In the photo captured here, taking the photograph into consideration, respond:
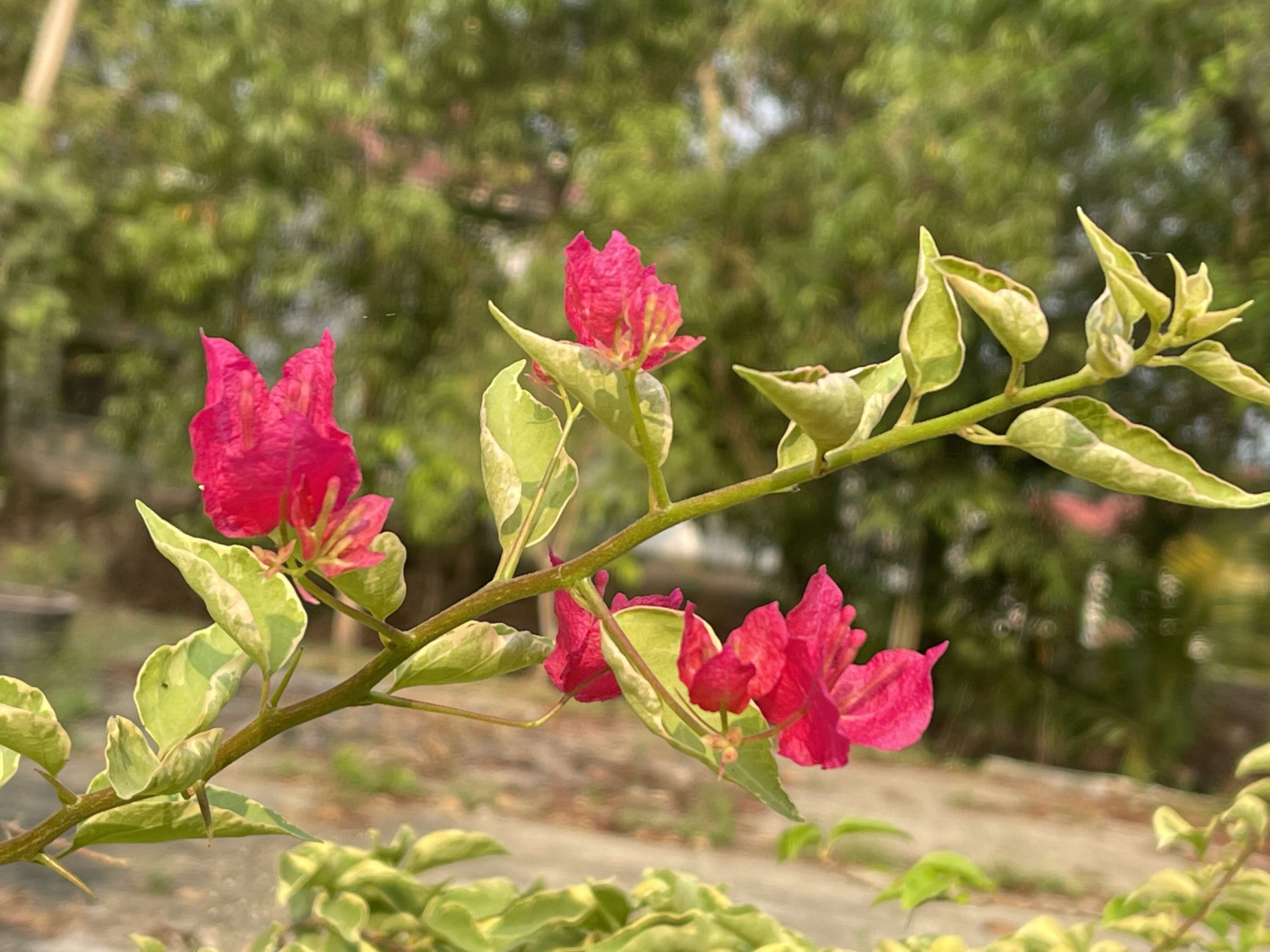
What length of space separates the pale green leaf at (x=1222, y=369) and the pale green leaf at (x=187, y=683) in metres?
0.19

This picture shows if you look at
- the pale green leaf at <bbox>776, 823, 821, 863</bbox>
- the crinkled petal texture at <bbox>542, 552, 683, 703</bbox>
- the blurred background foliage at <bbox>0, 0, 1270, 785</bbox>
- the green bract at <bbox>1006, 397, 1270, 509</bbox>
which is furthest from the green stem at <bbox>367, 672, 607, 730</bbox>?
the blurred background foliage at <bbox>0, 0, 1270, 785</bbox>

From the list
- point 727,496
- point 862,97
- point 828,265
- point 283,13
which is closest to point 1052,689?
point 828,265

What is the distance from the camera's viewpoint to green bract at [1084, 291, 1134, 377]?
18 centimetres

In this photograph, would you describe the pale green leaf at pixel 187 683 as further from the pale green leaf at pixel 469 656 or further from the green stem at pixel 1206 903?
the green stem at pixel 1206 903

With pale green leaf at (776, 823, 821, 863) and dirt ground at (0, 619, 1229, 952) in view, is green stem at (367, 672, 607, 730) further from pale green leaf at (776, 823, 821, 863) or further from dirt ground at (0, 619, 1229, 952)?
pale green leaf at (776, 823, 821, 863)

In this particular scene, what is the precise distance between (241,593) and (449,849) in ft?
0.80

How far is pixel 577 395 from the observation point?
0.19 m

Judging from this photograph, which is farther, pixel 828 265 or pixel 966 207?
pixel 828 265

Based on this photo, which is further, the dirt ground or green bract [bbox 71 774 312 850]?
the dirt ground

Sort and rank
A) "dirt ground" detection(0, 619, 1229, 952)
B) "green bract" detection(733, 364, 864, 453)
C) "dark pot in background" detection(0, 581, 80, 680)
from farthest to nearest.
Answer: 1. "dark pot in background" detection(0, 581, 80, 680)
2. "dirt ground" detection(0, 619, 1229, 952)
3. "green bract" detection(733, 364, 864, 453)

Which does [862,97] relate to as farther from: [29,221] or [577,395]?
[577,395]

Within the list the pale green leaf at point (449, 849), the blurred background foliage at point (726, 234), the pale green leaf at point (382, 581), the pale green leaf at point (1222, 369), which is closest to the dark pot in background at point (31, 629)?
the blurred background foliage at point (726, 234)

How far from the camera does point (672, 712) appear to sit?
0.19 meters

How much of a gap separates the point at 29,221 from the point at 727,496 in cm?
457
